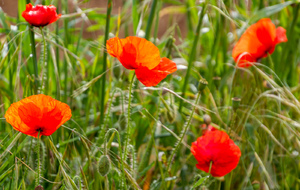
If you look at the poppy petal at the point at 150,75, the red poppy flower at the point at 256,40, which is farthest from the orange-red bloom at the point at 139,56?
the red poppy flower at the point at 256,40

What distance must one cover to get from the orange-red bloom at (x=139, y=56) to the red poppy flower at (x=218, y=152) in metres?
0.15

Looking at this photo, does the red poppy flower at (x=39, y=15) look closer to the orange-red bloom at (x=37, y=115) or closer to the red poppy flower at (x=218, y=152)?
the orange-red bloom at (x=37, y=115)

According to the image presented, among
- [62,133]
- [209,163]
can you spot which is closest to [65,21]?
[62,133]

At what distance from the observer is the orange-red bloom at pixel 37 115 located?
23.1 inches

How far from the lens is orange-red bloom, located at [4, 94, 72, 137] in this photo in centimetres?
59

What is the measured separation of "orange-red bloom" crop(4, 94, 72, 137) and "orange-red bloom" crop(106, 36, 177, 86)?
0.13 meters

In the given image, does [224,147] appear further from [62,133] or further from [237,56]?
[62,133]

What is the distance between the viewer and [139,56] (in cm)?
66

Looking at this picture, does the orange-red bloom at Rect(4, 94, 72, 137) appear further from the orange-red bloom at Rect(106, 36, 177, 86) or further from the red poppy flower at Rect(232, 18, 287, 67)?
the red poppy flower at Rect(232, 18, 287, 67)

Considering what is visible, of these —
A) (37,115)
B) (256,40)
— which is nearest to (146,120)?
(256,40)

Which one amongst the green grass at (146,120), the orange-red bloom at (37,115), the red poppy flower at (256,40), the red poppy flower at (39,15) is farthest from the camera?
the red poppy flower at (256,40)

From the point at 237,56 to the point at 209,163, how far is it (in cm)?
32

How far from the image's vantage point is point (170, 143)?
1058mm

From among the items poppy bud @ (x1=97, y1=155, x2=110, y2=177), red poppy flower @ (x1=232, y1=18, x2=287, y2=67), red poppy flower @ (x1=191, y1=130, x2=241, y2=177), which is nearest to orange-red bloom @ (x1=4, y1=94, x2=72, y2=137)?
poppy bud @ (x1=97, y1=155, x2=110, y2=177)
